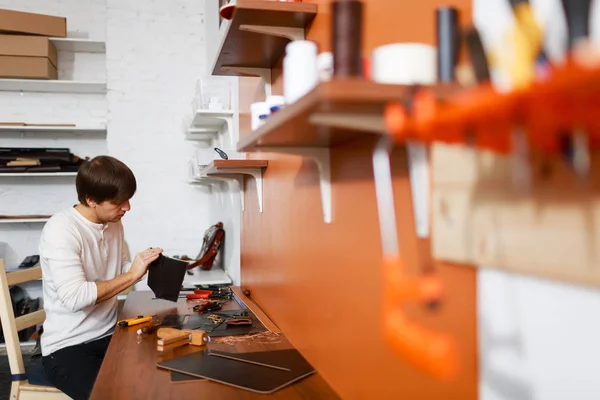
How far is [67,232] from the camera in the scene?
2.21m

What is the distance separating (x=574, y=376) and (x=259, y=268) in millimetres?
1883

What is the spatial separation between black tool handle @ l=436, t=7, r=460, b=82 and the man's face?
1.84 meters

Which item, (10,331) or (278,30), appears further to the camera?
(10,331)

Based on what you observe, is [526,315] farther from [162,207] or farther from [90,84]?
[90,84]

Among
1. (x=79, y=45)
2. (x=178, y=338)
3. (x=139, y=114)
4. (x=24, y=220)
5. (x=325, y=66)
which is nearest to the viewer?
(x=325, y=66)

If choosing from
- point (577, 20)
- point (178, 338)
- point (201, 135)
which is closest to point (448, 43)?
point (577, 20)

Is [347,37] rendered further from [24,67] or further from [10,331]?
[24,67]

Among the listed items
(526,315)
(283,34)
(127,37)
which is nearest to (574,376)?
(526,315)

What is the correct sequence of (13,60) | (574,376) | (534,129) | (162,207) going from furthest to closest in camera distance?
(162,207) < (13,60) < (574,376) < (534,129)

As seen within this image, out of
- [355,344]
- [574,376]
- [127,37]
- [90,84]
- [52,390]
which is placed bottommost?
[52,390]

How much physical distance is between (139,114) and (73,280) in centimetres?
231

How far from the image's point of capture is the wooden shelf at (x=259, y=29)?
4.49ft

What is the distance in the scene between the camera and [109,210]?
227cm

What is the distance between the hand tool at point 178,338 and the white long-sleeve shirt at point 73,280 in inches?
20.2
